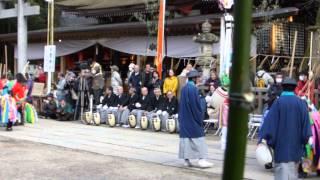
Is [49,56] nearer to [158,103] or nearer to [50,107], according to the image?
[50,107]

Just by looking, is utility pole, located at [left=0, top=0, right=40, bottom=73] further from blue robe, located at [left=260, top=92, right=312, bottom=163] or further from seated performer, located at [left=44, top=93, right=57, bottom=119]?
blue robe, located at [left=260, top=92, right=312, bottom=163]

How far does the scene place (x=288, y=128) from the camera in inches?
238

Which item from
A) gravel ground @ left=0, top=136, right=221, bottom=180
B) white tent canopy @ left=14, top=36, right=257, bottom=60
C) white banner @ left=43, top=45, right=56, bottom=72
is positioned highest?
white tent canopy @ left=14, top=36, right=257, bottom=60

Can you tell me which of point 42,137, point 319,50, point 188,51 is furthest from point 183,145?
point 188,51

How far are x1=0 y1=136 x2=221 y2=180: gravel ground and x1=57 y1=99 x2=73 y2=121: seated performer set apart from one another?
6.43 meters

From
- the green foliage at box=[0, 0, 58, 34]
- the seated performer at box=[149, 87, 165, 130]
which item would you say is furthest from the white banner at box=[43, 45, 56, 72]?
the green foliage at box=[0, 0, 58, 34]

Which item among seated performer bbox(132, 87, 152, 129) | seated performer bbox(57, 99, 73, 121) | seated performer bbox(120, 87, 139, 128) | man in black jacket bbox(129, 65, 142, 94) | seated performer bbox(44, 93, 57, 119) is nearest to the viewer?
seated performer bbox(132, 87, 152, 129)

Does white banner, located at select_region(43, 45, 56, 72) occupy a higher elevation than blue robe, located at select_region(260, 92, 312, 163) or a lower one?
higher

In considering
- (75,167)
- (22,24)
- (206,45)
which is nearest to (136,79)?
(206,45)

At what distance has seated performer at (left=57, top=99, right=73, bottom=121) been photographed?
17.2 metres

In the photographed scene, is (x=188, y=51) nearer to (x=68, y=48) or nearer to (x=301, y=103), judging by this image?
(x=68, y=48)

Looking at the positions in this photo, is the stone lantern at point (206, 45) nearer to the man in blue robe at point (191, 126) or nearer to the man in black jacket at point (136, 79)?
the man in black jacket at point (136, 79)

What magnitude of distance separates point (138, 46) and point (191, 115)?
1150 centimetres

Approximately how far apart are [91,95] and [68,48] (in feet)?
23.4
